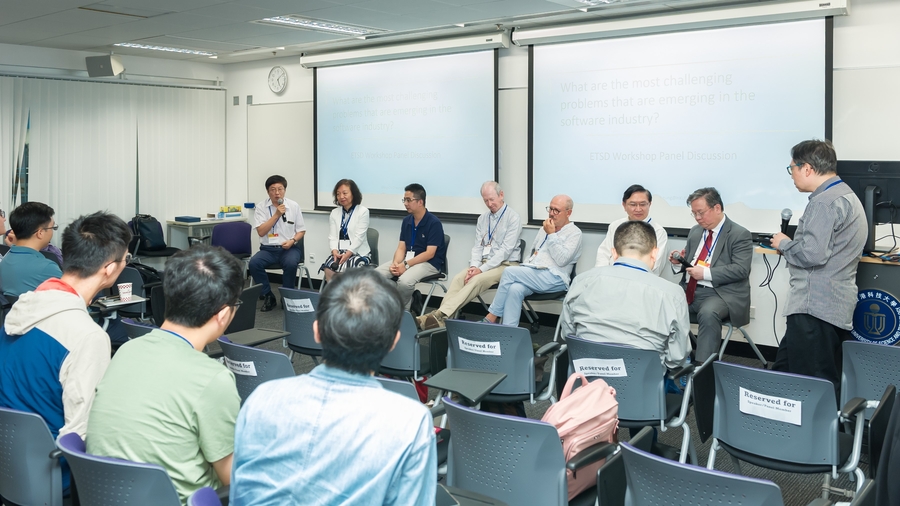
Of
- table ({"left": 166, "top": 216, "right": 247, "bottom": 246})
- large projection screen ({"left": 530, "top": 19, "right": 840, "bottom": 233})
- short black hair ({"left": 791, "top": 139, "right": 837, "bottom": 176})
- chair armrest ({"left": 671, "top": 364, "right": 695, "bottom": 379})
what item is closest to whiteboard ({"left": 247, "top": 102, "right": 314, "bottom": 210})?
table ({"left": 166, "top": 216, "right": 247, "bottom": 246})

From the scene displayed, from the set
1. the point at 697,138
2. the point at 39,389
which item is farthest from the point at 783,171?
the point at 39,389

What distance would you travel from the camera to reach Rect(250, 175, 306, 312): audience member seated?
25.7 ft

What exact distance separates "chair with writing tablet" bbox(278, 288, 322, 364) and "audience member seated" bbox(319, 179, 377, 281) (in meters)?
2.57

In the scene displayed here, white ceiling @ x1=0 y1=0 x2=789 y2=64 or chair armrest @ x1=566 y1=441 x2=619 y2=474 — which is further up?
white ceiling @ x1=0 y1=0 x2=789 y2=64

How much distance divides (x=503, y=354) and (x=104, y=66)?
678cm

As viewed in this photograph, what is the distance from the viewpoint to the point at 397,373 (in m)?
4.19

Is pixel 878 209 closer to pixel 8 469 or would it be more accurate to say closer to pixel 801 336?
pixel 801 336

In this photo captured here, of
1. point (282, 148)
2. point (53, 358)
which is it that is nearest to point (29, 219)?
point (53, 358)

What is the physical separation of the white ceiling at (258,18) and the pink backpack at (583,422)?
4.01 meters

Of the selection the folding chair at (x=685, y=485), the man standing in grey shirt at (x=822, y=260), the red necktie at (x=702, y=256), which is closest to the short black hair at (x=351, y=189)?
the red necktie at (x=702, y=256)

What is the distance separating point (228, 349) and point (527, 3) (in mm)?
3885

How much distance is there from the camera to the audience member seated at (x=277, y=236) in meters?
7.83

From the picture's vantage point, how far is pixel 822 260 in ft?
13.0

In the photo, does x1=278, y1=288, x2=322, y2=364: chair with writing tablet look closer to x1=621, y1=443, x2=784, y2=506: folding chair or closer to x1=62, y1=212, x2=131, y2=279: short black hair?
x1=62, y1=212, x2=131, y2=279: short black hair
